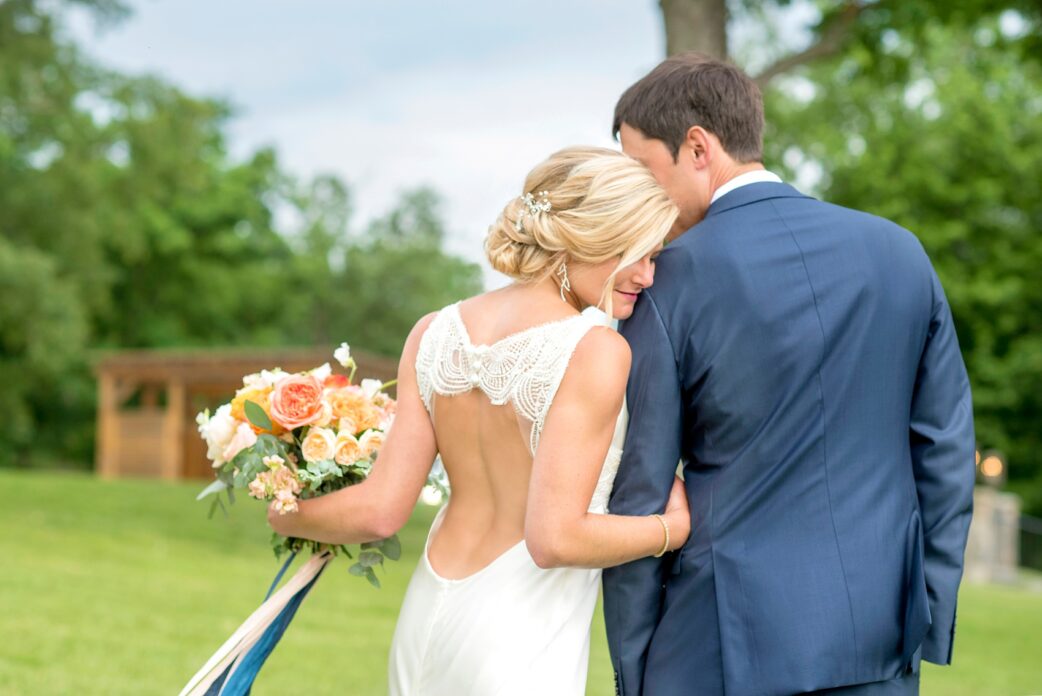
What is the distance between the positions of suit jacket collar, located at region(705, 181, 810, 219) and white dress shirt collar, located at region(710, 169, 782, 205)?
0.04 ft

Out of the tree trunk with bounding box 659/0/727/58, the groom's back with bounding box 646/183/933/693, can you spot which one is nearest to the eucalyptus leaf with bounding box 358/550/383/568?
A: the groom's back with bounding box 646/183/933/693

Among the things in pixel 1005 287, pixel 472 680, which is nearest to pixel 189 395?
pixel 1005 287

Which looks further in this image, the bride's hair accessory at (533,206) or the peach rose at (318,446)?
the peach rose at (318,446)

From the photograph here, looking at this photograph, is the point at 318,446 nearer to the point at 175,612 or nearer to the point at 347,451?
the point at 347,451

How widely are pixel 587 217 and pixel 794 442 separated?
687 millimetres

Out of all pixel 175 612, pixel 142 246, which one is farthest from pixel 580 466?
pixel 142 246

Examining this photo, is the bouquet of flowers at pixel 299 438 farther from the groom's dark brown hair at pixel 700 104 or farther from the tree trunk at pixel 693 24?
the tree trunk at pixel 693 24

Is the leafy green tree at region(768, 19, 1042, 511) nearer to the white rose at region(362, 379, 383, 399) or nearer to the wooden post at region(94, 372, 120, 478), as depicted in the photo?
the wooden post at region(94, 372, 120, 478)

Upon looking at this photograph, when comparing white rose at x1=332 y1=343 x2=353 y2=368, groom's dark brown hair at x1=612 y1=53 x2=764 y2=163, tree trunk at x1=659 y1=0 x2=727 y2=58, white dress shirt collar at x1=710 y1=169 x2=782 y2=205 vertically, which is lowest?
white rose at x1=332 y1=343 x2=353 y2=368

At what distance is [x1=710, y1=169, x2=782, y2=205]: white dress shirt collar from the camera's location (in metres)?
3.03

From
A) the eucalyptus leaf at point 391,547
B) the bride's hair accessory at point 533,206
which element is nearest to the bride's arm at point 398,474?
the eucalyptus leaf at point 391,547

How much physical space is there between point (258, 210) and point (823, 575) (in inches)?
1599

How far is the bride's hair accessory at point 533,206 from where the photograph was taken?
291 cm

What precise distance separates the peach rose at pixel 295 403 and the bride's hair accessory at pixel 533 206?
0.85 metres
